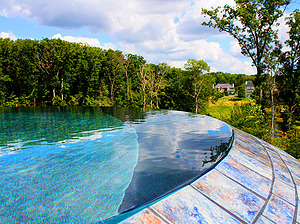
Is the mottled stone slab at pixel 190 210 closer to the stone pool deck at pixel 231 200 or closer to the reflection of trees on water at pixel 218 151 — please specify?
the stone pool deck at pixel 231 200

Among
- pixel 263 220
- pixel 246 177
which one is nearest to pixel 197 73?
pixel 246 177

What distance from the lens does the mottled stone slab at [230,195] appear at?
2.07 metres

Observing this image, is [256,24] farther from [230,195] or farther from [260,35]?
[230,195]

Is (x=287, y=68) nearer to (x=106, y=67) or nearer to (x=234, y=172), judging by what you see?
(x=106, y=67)

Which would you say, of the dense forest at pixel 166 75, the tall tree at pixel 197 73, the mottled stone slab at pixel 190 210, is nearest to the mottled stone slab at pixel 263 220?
the mottled stone slab at pixel 190 210

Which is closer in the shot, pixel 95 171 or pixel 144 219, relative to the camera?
pixel 144 219

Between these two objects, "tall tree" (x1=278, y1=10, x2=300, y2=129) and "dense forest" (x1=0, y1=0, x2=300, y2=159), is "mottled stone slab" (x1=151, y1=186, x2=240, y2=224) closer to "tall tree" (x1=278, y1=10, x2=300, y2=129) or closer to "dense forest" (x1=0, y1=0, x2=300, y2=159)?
"dense forest" (x1=0, y1=0, x2=300, y2=159)

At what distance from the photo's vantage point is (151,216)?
70.7 inches

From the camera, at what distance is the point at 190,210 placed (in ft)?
6.38

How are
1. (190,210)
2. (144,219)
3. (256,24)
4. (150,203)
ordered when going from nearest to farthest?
1. (144,219)
2. (190,210)
3. (150,203)
4. (256,24)

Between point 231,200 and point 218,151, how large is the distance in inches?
58.8

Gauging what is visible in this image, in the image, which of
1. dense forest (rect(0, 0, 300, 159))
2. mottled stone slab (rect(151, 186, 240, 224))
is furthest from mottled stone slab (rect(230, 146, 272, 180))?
dense forest (rect(0, 0, 300, 159))

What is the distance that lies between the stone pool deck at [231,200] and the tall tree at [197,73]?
28.8m

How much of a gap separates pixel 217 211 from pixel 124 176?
1.45 metres
